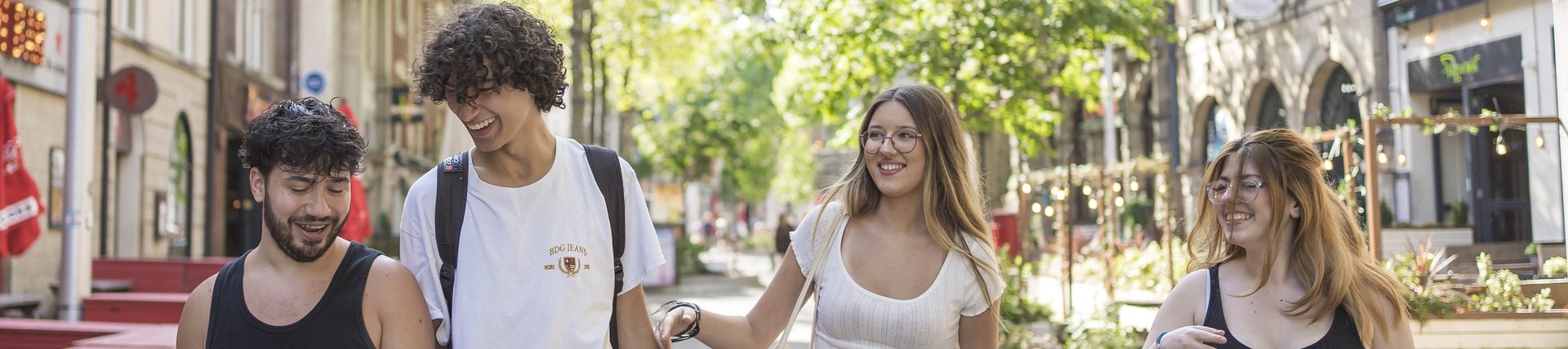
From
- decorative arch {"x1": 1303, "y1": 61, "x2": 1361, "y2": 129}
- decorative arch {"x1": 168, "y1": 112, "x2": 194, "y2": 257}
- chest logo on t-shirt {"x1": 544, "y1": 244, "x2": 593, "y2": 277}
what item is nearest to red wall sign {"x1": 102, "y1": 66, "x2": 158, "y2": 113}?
decorative arch {"x1": 168, "y1": 112, "x2": 194, "y2": 257}

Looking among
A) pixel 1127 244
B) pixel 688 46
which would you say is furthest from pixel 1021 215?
pixel 688 46

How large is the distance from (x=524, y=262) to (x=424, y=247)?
0.82ft

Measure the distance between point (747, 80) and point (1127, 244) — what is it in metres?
27.1

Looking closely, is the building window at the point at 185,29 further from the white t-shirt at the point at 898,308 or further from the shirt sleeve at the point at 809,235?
the white t-shirt at the point at 898,308

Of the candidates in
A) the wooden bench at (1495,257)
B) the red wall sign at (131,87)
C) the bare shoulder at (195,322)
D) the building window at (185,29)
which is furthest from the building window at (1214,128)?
the bare shoulder at (195,322)

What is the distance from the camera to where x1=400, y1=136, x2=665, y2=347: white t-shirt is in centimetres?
321

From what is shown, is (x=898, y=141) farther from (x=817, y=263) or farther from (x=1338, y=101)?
(x=1338, y=101)

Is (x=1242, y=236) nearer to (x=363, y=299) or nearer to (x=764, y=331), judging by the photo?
(x=764, y=331)

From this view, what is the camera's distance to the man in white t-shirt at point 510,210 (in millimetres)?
3178

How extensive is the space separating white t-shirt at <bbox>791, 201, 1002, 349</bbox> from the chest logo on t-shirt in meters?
0.80

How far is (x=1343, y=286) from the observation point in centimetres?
332

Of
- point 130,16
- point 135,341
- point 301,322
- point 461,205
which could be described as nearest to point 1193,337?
point 461,205

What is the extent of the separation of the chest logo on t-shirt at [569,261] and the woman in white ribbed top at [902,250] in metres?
0.49

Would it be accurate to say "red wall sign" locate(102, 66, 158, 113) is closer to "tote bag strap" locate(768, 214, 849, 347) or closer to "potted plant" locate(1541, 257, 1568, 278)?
"tote bag strap" locate(768, 214, 849, 347)
